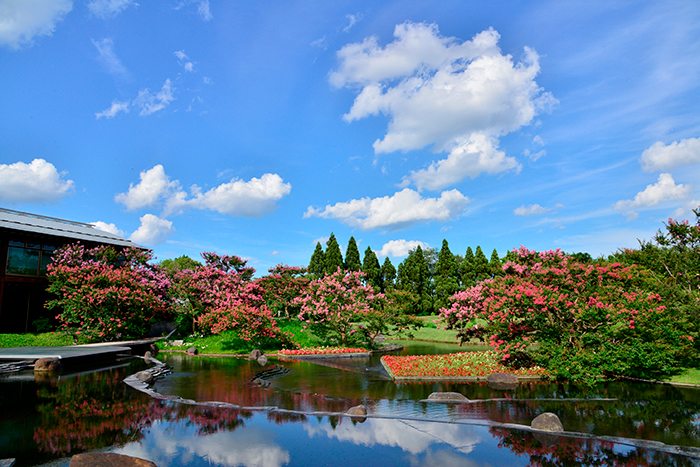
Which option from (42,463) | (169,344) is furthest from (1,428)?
(169,344)

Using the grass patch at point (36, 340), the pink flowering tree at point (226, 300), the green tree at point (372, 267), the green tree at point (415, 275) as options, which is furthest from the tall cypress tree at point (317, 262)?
the grass patch at point (36, 340)

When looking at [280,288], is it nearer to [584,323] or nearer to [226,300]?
[226,300]

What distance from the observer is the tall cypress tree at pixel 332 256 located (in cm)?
4900

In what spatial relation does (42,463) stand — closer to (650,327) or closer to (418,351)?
(650,327)

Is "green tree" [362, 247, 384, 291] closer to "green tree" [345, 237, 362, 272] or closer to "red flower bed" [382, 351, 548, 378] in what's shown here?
"green tree" [345, 237, 362, 272]

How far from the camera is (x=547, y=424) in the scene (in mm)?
7617

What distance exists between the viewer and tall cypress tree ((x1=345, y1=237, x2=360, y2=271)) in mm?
50656

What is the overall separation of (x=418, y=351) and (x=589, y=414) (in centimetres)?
1442

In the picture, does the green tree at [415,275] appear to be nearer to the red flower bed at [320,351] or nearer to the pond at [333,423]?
the red flower bed at [320,351]

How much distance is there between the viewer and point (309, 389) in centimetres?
1202

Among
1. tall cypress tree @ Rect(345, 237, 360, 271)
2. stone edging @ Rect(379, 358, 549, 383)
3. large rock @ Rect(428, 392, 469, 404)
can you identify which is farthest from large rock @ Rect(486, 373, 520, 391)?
tall cypress tree @ Rect(345, 237, 360, 271)

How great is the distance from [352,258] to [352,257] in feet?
0.47

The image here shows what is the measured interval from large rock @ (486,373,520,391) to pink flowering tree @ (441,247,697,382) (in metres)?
1.17

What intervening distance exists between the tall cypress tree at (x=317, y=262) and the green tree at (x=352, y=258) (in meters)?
3.42
